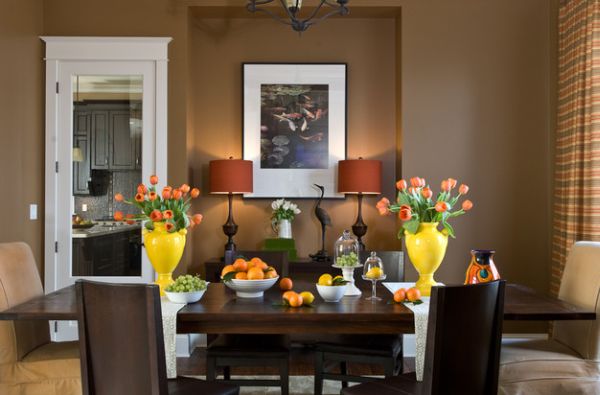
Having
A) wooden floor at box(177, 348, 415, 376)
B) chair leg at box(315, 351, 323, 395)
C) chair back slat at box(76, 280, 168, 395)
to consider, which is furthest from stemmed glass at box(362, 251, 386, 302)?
wooden floor at box(177, 348, 415, 376)

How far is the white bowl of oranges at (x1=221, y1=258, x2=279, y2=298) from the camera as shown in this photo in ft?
7.73

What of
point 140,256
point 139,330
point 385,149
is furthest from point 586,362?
point 140,256

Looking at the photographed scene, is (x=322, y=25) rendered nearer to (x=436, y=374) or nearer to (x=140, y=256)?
(x=140, y=256)

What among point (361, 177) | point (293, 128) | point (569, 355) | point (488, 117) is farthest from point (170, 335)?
point (488, 117)

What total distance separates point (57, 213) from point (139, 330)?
2703mm

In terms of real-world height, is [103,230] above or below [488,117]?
below

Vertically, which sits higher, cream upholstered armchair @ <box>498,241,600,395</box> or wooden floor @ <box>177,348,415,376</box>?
cream upholstered armchair @ <box>498,241,600,395</box>

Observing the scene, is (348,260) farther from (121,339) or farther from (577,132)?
(577,132)

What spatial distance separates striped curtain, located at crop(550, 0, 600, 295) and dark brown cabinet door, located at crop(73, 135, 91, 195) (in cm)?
356

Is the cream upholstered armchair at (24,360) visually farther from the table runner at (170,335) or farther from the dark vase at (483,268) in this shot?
the dark vase at (483,268)

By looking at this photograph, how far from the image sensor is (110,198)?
416cm

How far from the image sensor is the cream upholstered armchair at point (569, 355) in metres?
2.22

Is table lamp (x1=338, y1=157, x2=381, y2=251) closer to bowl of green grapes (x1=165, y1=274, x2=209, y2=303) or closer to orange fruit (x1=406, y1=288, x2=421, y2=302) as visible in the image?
orange fruit (x1=406, y1=288, x2=421, y2=302)

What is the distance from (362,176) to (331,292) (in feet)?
6.25
